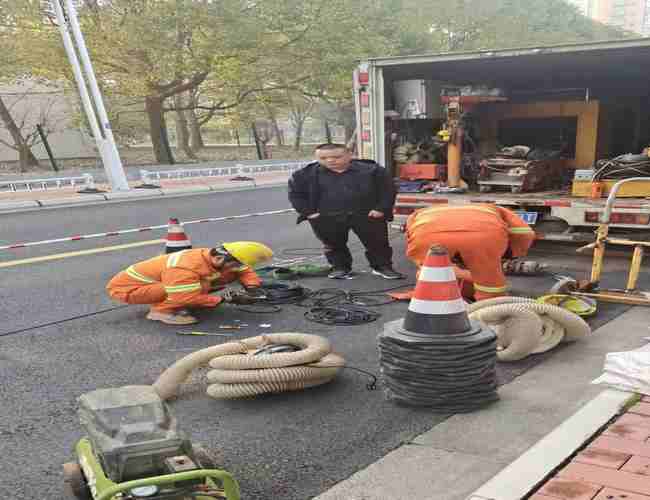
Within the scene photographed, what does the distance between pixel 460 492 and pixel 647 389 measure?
4.49ft

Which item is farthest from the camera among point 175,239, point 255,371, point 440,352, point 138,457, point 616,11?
point 616,11

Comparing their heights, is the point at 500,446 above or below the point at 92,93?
below

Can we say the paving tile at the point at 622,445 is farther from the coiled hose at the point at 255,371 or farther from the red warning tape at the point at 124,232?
the red warning tape at the point at 124,232

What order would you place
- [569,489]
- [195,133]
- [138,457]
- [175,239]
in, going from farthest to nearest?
[195,133], [175,239], [569,489], [138,457]

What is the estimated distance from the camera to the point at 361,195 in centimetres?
673

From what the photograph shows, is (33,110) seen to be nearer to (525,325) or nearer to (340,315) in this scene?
(340,315)

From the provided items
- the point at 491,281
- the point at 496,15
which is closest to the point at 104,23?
the point at 491,281

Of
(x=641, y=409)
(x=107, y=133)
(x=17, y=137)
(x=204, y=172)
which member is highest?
(x=107, y=133)

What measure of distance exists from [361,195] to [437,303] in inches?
137

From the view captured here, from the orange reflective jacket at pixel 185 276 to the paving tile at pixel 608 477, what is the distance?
3340 millimetres

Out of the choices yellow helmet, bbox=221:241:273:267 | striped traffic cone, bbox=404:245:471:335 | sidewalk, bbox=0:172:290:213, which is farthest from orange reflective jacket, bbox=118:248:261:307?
sidewalk, bbox=0:172:290:213

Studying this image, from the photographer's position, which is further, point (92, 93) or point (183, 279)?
point (92, 93)

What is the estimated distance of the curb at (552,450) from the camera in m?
2.49

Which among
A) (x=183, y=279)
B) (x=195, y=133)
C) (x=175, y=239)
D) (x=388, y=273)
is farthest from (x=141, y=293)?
(x=195, y=133)
